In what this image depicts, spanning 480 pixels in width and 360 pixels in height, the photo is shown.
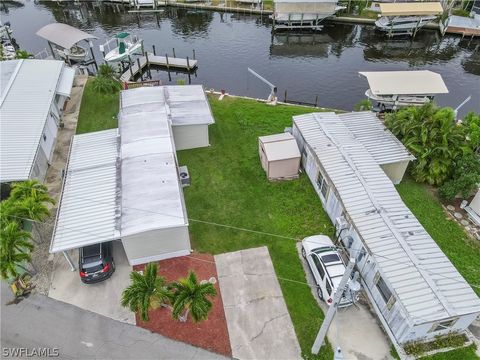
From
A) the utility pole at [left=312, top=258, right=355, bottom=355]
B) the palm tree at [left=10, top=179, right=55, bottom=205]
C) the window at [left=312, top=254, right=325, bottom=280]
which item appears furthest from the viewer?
the palm tree at [left=10, top=179, right=55, bottom=205]

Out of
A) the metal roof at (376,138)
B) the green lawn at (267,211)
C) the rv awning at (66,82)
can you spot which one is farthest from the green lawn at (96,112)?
the metal roof at (376,138)

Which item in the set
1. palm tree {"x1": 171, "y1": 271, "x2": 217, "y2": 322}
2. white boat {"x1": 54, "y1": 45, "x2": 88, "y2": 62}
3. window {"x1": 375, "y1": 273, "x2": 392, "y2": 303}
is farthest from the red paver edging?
white boat {"x1": 54, "y1": 45, "x2": 88, "y2": 62}

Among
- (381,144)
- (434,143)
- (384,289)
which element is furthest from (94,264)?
(434,143)

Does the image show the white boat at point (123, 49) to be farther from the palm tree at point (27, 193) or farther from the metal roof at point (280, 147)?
the palm tree at point (27, 193)

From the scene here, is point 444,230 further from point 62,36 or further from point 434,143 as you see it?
point 62,36

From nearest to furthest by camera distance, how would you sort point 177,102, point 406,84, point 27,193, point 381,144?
point 27,193 → point 381,144 → point 177,102 → point 406,84

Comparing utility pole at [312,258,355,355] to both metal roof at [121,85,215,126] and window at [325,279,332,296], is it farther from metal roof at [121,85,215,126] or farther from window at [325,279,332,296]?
metal roof at [121,85,215,126]
